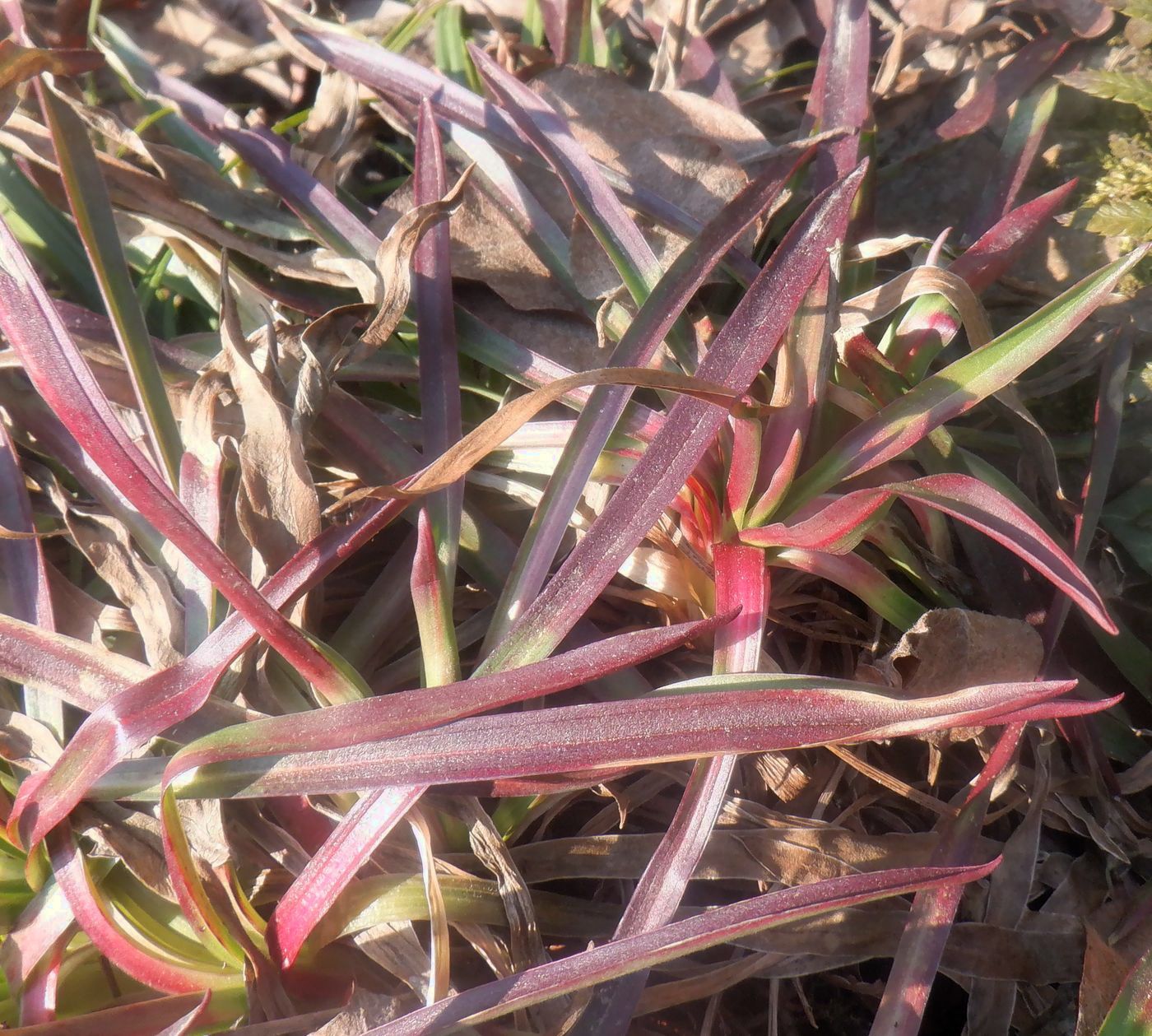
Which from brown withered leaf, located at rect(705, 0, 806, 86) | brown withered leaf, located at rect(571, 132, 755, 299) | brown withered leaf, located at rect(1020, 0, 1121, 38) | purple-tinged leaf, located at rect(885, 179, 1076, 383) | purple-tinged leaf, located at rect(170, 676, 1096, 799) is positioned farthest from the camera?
brown withered leaf, located at rect(705, 0, 806, 86)

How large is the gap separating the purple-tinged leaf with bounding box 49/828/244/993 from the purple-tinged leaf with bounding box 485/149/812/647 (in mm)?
340

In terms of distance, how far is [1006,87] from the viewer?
3.45 ft

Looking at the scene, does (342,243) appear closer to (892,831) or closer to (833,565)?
(833,565)

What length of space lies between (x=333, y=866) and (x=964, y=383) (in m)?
0.61

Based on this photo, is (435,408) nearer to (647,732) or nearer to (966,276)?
(647,732)

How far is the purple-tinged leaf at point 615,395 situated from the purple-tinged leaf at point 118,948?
0.34 metres

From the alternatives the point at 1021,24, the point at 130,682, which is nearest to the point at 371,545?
the point at 130,682

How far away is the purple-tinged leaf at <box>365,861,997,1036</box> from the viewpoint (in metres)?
0.60

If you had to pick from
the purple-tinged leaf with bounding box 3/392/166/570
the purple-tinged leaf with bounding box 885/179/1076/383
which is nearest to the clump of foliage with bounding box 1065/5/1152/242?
the purple-tinged leaf with bounding box 885/179/1076/383

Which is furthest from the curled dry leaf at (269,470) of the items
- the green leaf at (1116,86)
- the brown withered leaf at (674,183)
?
the green leaf at (1116,86)

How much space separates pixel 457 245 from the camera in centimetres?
95

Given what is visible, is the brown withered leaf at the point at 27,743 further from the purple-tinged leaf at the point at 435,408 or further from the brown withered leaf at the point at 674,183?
the brown withered leaf at the point at 674,183

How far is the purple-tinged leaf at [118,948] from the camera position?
2.25 ft

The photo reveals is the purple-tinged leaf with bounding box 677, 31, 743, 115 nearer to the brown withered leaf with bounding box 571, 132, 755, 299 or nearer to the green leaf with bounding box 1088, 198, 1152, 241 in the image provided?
the brown withered leaf with bounding box 571, 132, 755, 299
